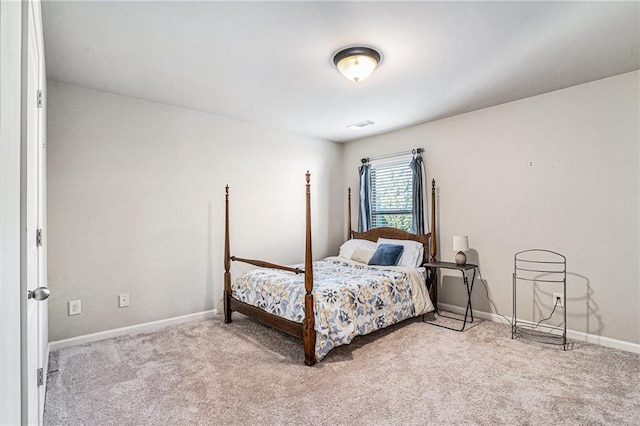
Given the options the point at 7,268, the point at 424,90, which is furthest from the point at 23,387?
the point at 424,90

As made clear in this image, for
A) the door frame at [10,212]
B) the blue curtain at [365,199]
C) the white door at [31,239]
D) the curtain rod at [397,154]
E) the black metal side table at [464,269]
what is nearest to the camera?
the door frame at [10,212]

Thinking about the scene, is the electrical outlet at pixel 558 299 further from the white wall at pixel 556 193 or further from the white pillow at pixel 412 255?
the white pillow at pixel 412 255

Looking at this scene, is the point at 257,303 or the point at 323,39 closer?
the point at 323,39

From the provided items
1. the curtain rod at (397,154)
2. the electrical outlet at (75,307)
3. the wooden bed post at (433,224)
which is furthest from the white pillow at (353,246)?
the electrical outlet at (75,307)

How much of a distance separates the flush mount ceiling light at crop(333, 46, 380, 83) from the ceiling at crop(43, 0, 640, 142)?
0.06m

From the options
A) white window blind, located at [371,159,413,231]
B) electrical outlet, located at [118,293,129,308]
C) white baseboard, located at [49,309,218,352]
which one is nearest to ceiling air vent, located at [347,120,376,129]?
white window blind, located at [371,159,413,231]

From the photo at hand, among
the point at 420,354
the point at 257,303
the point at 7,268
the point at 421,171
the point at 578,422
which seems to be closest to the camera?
the point at 7,268

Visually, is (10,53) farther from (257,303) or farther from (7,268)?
(257,303)

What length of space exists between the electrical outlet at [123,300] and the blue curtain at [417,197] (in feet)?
11.1

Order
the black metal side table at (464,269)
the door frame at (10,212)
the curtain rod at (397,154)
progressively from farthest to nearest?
1. the curtain rod at (397,154)
2. the black metal side table at (464,269)
3. the door frame at (10,212)

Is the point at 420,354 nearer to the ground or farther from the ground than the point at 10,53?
nearer to the ground

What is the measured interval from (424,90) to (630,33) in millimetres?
1471

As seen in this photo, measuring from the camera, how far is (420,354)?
2.91 meters

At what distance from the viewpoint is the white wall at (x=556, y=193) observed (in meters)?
2.98
